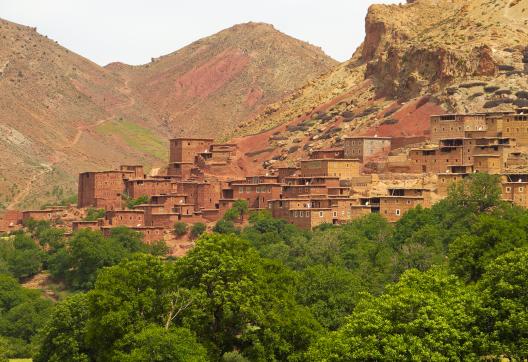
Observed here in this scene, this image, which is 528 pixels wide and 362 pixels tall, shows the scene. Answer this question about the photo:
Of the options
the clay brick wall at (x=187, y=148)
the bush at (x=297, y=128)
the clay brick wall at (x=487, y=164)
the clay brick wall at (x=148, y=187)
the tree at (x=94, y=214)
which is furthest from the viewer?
the bush at (x=297, y=128)

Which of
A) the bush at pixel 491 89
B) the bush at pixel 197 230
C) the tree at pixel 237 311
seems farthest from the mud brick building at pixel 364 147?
the tree at pixel 237 311

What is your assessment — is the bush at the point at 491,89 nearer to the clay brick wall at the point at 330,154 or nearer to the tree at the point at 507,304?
the clay brick wall at the point at 330,154

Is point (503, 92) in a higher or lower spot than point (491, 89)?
lower

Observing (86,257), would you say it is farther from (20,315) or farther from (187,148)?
(187,148)

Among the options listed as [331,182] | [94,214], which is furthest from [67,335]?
[94,214]

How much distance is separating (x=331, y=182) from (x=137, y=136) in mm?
101700

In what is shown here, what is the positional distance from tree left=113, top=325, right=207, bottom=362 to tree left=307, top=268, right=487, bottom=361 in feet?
14.7

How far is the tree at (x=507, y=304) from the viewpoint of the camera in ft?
152

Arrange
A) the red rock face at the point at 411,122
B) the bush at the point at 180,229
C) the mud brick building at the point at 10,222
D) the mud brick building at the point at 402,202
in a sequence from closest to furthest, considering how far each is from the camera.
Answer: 1. the mud brick building at the point at 402,202
2. the bush at the point at 180,229
3. the red rock face at the point at 411,122
4. the mud brick building at the point at 10,222

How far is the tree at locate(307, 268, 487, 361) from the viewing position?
4588 cm

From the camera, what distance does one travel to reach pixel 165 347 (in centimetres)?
5050

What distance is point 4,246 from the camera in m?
99.1

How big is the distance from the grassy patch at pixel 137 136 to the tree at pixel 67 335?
4743 inches

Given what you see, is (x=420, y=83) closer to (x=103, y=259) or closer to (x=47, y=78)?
(x=103, y=259)
